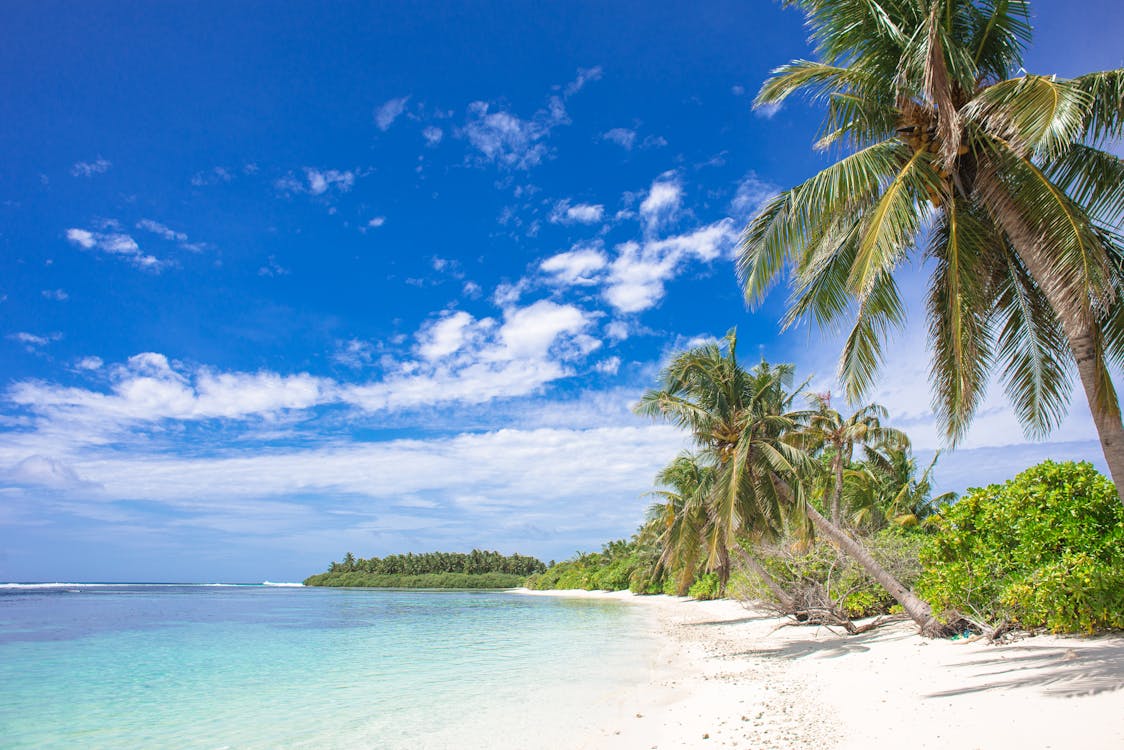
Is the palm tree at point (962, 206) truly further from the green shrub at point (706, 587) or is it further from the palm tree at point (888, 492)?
the green shrub at point (706, 587)

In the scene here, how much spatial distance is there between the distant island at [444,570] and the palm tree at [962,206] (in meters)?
96.1

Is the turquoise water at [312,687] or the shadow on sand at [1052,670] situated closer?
the shadow on sand at [1052,670]

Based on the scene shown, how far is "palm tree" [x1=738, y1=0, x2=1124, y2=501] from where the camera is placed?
5.55 meters

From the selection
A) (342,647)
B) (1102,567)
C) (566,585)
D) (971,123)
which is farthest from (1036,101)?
(566,585)

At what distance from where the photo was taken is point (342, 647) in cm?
1858

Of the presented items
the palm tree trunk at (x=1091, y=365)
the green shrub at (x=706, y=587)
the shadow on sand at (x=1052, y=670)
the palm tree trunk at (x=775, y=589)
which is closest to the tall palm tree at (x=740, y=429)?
the palm tree trunk at (x=775, y=589)

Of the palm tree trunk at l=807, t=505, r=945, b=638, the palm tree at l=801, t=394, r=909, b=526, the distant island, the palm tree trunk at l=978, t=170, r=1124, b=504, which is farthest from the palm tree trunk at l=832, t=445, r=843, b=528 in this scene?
the distant island

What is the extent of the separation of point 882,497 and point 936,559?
19.9 m

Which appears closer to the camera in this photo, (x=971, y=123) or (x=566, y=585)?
(x=971, y=123)

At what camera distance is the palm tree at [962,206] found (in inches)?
219

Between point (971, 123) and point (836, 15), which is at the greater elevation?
point (836, 15)

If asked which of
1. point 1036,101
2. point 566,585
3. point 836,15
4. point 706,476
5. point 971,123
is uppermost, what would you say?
point 836,15

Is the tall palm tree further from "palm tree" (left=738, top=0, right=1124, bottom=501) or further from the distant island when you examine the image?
the distant island

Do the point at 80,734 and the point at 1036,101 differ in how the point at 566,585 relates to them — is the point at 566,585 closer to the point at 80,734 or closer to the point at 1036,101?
the point at 80,734
